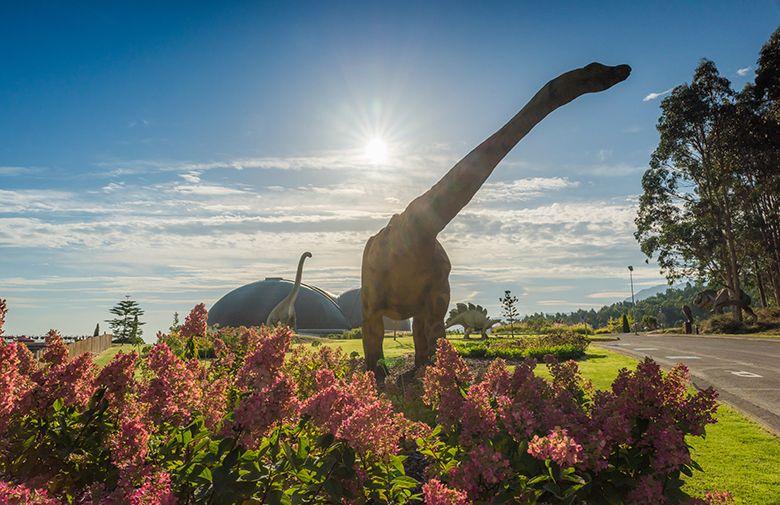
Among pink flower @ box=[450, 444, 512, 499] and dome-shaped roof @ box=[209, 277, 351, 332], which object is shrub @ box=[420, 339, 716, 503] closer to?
pink flower @ box=[450, 444, 512, 499]

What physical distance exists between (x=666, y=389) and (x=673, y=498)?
0.54 m

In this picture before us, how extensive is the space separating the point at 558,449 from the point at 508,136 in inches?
189

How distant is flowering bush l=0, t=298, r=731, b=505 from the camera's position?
2.34 meters

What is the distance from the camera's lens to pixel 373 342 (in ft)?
30.0

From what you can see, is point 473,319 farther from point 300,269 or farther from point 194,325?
point 194,325

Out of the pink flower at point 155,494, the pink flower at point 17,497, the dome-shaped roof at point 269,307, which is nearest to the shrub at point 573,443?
the pink flower at point 155,494

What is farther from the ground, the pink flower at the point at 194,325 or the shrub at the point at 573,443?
the pink flower at the point at 194,325

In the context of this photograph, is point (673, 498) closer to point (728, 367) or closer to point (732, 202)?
point (728, 367)

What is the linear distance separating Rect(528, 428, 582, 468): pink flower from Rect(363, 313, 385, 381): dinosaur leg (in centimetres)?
665

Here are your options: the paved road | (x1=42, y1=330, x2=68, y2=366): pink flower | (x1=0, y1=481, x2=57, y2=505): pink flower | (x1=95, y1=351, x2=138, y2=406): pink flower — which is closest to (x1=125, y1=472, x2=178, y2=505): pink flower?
(x1=0, y1=481, x2=57, y2=505): pink flower

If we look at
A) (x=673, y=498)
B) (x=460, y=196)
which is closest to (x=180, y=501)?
(x=673, y=498)

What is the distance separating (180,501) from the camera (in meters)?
2.47

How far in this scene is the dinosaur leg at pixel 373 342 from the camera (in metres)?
8.96

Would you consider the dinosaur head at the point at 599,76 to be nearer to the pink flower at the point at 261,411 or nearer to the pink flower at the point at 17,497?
the pink flower at the point at 261,411
